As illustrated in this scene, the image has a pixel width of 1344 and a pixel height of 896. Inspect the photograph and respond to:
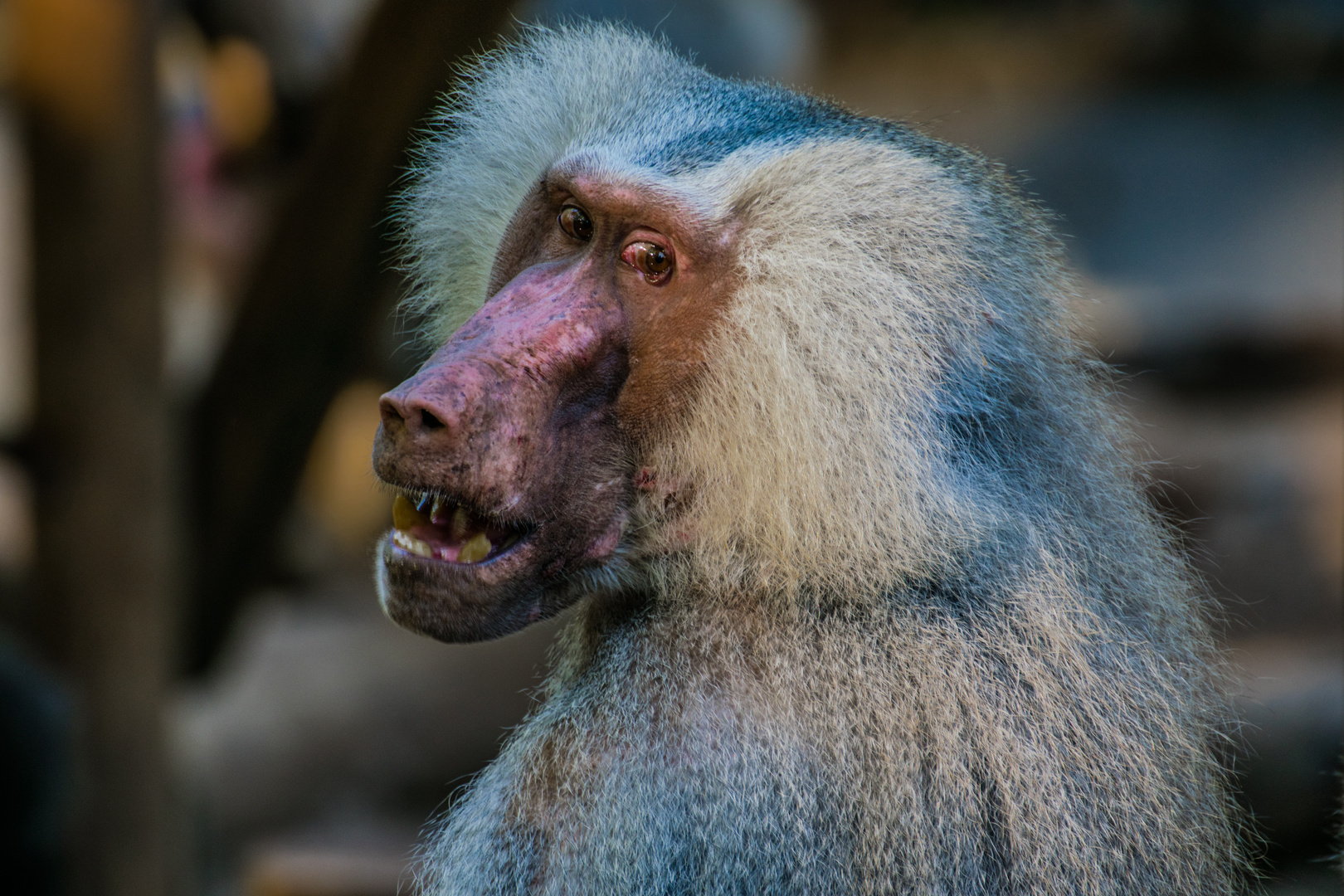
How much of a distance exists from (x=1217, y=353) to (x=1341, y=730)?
3814mm

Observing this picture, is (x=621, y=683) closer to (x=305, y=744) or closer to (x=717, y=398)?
(x=717, y=398)

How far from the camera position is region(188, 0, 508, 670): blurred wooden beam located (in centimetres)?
226

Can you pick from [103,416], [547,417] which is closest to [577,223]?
[547,417]

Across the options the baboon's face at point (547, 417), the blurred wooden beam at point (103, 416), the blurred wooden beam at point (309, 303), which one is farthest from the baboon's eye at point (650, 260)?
the blurred wooden beam at point (103, 416)

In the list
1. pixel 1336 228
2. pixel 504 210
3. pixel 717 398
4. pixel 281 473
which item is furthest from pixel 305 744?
pixel 1336 228

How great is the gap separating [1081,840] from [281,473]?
2346 millimetres

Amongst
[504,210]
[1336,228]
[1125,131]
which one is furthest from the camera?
[1125,131]

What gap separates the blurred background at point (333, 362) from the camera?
304 centimetres

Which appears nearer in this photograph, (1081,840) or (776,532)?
(1081,840)

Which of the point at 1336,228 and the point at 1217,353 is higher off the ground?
the point at 1336,228

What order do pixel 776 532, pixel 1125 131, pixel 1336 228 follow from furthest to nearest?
pixel 1125 131
pixel 1336 228
pixel 776 532

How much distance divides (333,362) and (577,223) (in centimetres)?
139

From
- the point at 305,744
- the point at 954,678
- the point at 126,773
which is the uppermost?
the point at 954,678

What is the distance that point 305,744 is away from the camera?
15.9 feet
